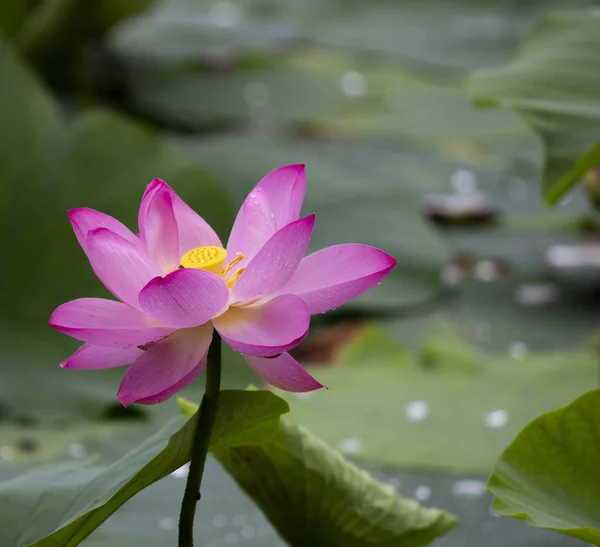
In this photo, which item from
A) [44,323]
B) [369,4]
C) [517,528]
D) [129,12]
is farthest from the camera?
[369,4]

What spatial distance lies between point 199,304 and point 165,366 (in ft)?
0.13

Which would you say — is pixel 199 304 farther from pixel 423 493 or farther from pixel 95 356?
pixel 423 493

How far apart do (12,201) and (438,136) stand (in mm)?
1279

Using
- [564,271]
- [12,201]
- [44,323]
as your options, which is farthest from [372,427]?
[564,271]

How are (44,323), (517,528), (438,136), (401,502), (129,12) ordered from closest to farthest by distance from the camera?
(401,502), (517,528), (44,323), (129,12), (438,136)

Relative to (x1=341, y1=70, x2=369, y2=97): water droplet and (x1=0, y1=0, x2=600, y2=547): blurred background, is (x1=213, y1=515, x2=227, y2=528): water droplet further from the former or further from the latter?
(x1=341, y1=70, x2=369, y2=97): water droplet

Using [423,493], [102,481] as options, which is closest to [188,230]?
[102,481]

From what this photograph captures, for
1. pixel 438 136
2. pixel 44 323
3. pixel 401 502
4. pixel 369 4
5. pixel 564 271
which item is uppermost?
pixel 369 4

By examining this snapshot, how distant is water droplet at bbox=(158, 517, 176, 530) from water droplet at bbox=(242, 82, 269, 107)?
69.2 inches

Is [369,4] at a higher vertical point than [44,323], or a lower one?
higher

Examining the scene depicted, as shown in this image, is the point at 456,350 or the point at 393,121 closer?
the point at 456,350

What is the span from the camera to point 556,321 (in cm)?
158

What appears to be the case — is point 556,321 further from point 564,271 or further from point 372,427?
point 372,427

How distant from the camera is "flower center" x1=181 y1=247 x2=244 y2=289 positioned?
530mm
